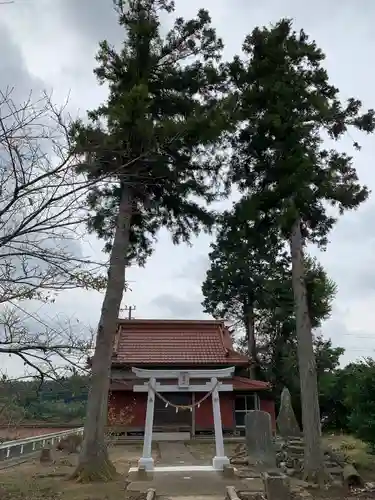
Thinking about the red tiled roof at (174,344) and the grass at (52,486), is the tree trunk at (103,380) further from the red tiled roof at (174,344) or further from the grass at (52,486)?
the red tiled roof at (174,344)

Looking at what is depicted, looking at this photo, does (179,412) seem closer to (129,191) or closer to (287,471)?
(287,471)

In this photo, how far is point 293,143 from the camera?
1127cm

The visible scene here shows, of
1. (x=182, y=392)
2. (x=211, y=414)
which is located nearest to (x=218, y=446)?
(x=182, y=392)

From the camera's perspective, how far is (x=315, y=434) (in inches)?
395

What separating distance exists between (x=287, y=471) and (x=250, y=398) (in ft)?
31.6

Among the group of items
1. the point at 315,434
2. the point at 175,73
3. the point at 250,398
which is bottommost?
the point at 315,434

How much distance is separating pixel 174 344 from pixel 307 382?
36.9 ft

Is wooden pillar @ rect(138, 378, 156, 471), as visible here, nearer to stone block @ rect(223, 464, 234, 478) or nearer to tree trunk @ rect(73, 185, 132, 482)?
tree trunk @ rect(73, 185, 132, 482)

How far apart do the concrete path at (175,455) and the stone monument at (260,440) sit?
1516 mm

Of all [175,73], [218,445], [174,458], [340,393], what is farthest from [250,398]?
[175,73]

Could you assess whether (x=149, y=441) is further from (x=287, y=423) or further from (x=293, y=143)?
(x=293, y=143)

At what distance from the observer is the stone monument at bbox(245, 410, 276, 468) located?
11.6 m

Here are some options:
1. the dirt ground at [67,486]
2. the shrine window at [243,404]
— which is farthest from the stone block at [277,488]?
the shrine window at [243,404]

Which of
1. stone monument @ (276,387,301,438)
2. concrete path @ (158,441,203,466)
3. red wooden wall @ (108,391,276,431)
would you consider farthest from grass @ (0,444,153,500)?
red wooden wall @ (108,391,276,431)
